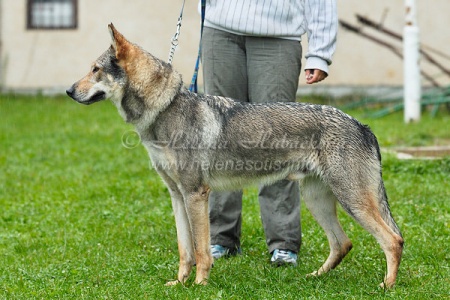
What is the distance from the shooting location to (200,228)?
202 inches

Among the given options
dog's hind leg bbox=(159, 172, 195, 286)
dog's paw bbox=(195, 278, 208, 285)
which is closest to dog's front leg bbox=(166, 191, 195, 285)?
dog's hind leg bbox=(159, 172, 195, 286)

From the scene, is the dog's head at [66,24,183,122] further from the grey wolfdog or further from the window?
the window

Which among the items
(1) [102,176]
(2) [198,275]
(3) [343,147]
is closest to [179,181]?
(2) [198,275]

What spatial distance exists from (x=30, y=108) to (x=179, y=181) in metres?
10.3

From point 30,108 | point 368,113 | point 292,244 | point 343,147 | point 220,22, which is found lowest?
point 30,108

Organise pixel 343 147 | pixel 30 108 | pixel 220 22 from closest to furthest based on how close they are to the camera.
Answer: pixel 343 147 < pixel 220 22 < pixel 30 108

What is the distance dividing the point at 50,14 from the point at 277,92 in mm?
11779

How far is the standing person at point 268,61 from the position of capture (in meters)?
5.53

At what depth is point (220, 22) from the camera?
561 centimetres

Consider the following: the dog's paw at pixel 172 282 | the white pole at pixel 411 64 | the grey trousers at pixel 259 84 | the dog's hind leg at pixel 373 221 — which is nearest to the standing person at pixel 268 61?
the grey trousers at pixel 259 84

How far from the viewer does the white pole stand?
1223 cm

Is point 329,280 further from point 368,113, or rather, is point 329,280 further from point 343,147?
point 368,113

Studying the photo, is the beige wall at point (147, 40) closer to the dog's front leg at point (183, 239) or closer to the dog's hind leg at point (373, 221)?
the dog's front leg at point (183, 239)

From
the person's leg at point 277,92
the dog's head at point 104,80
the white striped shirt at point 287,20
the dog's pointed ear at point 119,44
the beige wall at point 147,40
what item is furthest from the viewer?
the beige wall at point 147,40
